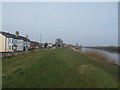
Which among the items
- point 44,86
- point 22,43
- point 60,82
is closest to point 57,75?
point 60,82

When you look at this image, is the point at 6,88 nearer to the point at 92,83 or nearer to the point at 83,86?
the point at 83,86

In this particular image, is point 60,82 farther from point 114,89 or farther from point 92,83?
point 114,89

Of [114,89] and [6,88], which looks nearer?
[6,88]

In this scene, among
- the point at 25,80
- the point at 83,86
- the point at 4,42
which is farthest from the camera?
the point at 4,42

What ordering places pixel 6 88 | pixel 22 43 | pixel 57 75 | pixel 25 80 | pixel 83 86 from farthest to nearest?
pixel 22 43, pixel 57 75, pixel 25 80, pixel 83 86, pixel 6 88

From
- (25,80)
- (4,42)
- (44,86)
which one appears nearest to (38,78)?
(25,80)

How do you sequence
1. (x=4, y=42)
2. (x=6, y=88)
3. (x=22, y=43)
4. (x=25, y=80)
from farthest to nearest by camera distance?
(x=22, y=43) < (x=4, y=42) < (x=25, y=80) < (x=6, y=88)

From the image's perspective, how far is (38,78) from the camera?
37.2 ft

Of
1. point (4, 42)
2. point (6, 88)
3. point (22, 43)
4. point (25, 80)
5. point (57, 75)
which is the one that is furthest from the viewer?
point (22, 43)

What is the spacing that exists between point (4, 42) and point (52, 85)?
45.2 m

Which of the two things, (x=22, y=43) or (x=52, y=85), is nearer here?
(x=52, y=85)

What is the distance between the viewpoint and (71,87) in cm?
980

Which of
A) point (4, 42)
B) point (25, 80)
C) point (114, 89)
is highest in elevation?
point (4, 42)

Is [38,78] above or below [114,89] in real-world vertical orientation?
above
